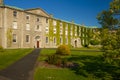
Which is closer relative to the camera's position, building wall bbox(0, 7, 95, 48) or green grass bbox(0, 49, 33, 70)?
green grass bbox(0, 49, 33, 70)

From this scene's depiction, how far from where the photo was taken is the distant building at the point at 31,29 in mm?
54344

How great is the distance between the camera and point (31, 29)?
62.6 metres

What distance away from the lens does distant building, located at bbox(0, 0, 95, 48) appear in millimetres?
54344

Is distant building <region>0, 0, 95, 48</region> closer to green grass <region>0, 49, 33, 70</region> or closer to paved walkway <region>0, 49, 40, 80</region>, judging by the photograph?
green grass <region>0, 49, 33, 70</region>

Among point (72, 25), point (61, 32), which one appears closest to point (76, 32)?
point (72, 25)

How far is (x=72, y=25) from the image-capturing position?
8444cm

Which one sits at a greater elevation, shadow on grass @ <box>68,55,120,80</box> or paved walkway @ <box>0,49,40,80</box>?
paved walkway @ <box>0,49,40,80</box>

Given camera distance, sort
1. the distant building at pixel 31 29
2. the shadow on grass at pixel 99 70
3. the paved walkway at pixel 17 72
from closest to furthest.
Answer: the paved walkway at pixel 17 72 < the shadow on grass at pixel 99 70 < the distant building at pixel 31 29

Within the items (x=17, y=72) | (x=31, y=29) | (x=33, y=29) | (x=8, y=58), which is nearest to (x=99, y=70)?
(x=17, y=72)

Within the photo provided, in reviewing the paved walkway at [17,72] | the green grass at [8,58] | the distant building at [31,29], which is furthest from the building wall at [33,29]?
the paved walkway at [17,72]

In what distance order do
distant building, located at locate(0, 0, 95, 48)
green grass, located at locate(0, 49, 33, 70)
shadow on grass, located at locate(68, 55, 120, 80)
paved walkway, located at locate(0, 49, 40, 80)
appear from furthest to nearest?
A: distant building, located at locate(0, 0, 95, 48) → green grass, located at locate(0, 49, 33, 70) → shadow on grass, located at locate(68, 55, 120, 80) → paved walkway, located at locate(0, 49, 40, 80)

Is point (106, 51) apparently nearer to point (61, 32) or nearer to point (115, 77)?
point (115, 77)

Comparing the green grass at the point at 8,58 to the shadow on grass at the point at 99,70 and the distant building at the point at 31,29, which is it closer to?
the shadow on grass at the point at 99,70

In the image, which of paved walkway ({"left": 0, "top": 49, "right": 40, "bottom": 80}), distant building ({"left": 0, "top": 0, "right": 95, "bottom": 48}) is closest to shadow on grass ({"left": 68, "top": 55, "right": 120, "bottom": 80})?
paved walkway ({"left": 0, "top": 49, "right": 40, "bottom": 80})
